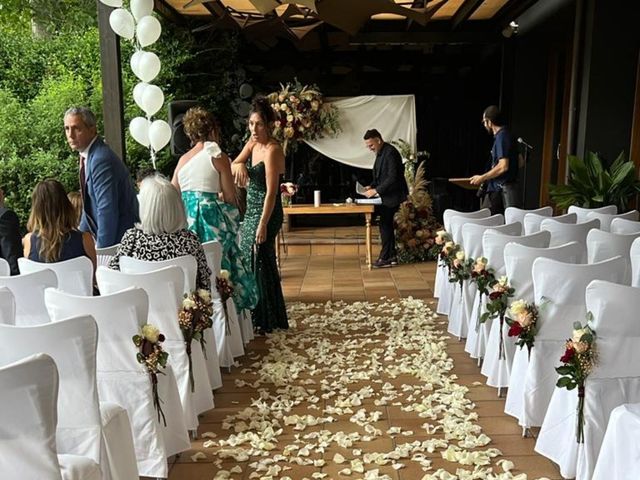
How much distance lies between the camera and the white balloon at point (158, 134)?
601cm

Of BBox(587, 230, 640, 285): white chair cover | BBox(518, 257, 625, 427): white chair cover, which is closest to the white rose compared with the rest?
BBox(518, 257, 625, 427): white chair cover

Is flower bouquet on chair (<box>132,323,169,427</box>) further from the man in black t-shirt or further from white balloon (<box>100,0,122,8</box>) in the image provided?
the man in black t-shirt

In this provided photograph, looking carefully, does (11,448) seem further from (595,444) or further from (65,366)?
(595,444)

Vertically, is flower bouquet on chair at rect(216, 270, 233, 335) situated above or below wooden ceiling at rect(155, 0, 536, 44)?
below

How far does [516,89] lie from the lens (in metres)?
9.98

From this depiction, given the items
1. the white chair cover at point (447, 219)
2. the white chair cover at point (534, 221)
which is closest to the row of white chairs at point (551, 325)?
the white chair cover at point (534, 221)

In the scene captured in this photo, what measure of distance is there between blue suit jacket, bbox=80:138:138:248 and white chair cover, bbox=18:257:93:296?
859 mm

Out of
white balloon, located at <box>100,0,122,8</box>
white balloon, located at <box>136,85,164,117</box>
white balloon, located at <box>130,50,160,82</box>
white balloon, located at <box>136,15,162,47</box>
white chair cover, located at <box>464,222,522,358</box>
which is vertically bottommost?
white chair cover, located at <box>464,222,522,358</box>

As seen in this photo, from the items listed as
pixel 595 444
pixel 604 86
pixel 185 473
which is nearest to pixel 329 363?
pixel 185 473

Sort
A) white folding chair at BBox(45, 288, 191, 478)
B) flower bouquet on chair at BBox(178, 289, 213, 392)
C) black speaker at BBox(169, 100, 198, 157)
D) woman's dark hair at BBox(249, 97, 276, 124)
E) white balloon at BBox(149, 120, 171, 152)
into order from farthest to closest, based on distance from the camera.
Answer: black speaker at BBox(169, 100, 198, 157), white balloon at BBox(149, 120, 171, 152), woman's dark hair at BBox(249, 97, 276, 124), flower bouquet on chair at BBox(178, 289, 213, 392), white folding chair at BBox(45, 288, 191, 478)

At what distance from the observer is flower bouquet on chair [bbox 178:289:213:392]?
2916mm

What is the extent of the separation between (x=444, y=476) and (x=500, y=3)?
25.1ft

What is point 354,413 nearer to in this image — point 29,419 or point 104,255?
point 104,255

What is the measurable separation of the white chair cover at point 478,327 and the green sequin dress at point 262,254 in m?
1.47
